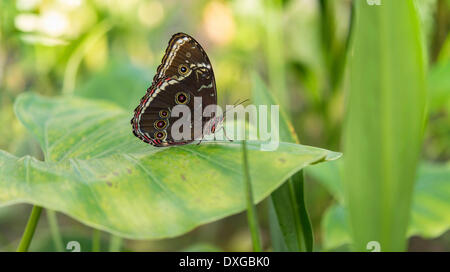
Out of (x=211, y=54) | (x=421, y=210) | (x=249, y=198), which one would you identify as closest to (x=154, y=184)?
(x=249, y=198)

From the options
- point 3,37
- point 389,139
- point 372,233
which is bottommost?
point 372,233

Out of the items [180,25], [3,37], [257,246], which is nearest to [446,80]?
[257,246]

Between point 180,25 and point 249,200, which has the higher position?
point 180,25

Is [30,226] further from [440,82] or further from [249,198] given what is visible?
[440,82]

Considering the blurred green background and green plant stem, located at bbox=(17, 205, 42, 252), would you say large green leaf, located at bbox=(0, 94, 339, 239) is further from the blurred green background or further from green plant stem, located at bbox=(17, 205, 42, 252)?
the blurred green background

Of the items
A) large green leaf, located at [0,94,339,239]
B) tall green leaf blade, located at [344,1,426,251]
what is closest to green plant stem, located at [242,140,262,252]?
large green leaf, located at [0,94,339,239]

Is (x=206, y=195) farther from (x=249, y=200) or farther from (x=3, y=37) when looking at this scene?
Result: (x=3, y=37)
